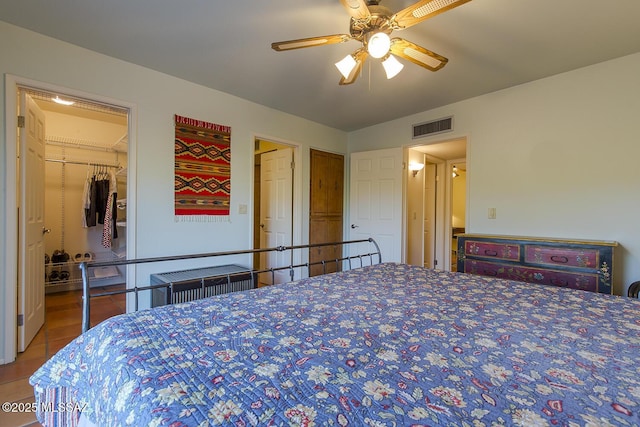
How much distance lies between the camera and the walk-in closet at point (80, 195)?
3924mm

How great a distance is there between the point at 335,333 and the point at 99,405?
738 mm

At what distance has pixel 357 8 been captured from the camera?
1.57m

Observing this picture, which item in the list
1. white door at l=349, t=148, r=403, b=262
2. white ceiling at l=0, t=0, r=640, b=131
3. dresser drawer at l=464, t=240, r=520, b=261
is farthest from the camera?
white door at l=349, t=148, r=403, b=262

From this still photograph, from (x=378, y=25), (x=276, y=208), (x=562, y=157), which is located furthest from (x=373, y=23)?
(x=276, y=208)

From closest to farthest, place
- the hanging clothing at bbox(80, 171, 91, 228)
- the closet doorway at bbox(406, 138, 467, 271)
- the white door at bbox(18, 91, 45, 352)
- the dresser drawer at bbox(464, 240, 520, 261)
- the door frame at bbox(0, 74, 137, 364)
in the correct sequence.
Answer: the door frame at bbox(0, 74, 137, 364) → the white door at bbox(18, 91, 45, 352) → the dresser drawer at bbox(464, 240, 520, 261) → the hanging clothing at bbox(80, 171, 91, 228) → the closet doorway at bbox(406, 138, 467, 271)

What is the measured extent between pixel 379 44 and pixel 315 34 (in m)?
0.69

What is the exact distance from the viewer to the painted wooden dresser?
7.62ft

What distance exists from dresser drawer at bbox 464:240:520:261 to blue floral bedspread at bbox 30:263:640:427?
4.05 feet

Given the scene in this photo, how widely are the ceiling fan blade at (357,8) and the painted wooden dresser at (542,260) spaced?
7.67ft

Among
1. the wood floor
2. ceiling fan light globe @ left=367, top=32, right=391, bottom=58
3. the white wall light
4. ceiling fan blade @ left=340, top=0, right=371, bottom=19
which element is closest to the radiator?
the wood floor

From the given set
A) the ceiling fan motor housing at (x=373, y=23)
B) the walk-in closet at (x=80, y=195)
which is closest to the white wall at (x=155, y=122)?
the walk-in closet at (x=80, y=195)

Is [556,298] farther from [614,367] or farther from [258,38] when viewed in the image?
[258,38]

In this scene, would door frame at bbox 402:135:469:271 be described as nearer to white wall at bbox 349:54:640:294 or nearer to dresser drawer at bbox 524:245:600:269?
white wall at bbox 349:54:640:294

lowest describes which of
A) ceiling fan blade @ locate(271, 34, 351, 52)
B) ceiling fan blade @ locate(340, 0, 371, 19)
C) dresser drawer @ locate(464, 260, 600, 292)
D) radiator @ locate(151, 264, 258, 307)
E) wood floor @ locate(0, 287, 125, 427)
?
wood floor @ locate(0, 287, 125, 427)
